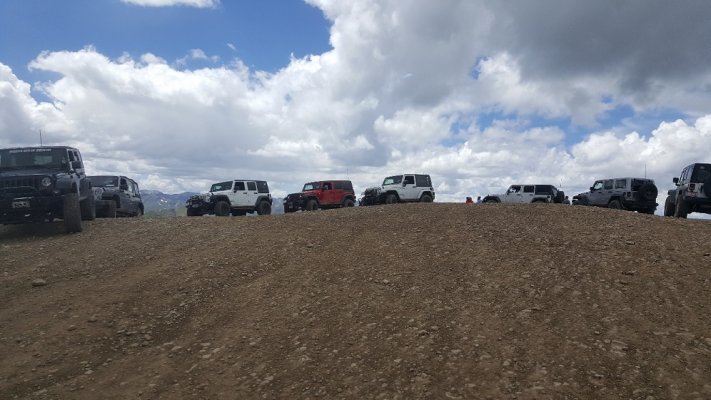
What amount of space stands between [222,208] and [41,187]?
9.58 metres

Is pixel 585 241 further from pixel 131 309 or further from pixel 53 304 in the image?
pixel 53 304

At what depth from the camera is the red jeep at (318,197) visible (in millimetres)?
24011

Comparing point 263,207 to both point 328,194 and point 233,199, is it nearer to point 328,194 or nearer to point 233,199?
point 233,199

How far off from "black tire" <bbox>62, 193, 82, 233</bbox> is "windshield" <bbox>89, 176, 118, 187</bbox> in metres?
8.30

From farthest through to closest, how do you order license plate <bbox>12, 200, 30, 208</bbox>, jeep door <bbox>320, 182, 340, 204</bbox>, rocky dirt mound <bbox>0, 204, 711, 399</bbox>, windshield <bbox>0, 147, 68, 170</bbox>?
jeep door <bbox>320, 182, 340, 204</bbox> < windshield <bbox>0, 147, 68, 170</bbox> < license plate <bbox>12, 200, 30, 208</bbox> < rocky dirt mound <bbox>0, 204, 711, 399</bbox>

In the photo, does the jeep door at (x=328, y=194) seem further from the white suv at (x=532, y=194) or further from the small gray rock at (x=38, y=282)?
the small gray rock at (x=38, y=282)

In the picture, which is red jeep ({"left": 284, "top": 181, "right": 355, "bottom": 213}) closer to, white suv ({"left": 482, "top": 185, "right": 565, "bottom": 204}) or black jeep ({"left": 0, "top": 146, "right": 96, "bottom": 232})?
white suv ({"left": 482, "top": 185, "right": 565, "bottom": 204})

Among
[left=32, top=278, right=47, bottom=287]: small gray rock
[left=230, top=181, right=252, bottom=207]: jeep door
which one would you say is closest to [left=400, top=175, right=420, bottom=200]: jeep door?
[left=230, top=181, right=252, bottom=207]: jeep door

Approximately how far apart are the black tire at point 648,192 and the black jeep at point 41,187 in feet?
75.3

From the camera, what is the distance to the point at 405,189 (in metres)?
24.4

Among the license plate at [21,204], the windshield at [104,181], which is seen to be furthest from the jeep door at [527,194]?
the license plate at [21,204]

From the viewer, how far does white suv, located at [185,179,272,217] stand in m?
21.3

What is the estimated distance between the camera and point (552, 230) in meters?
10.3

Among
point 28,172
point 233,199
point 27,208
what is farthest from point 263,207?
point 27,208
